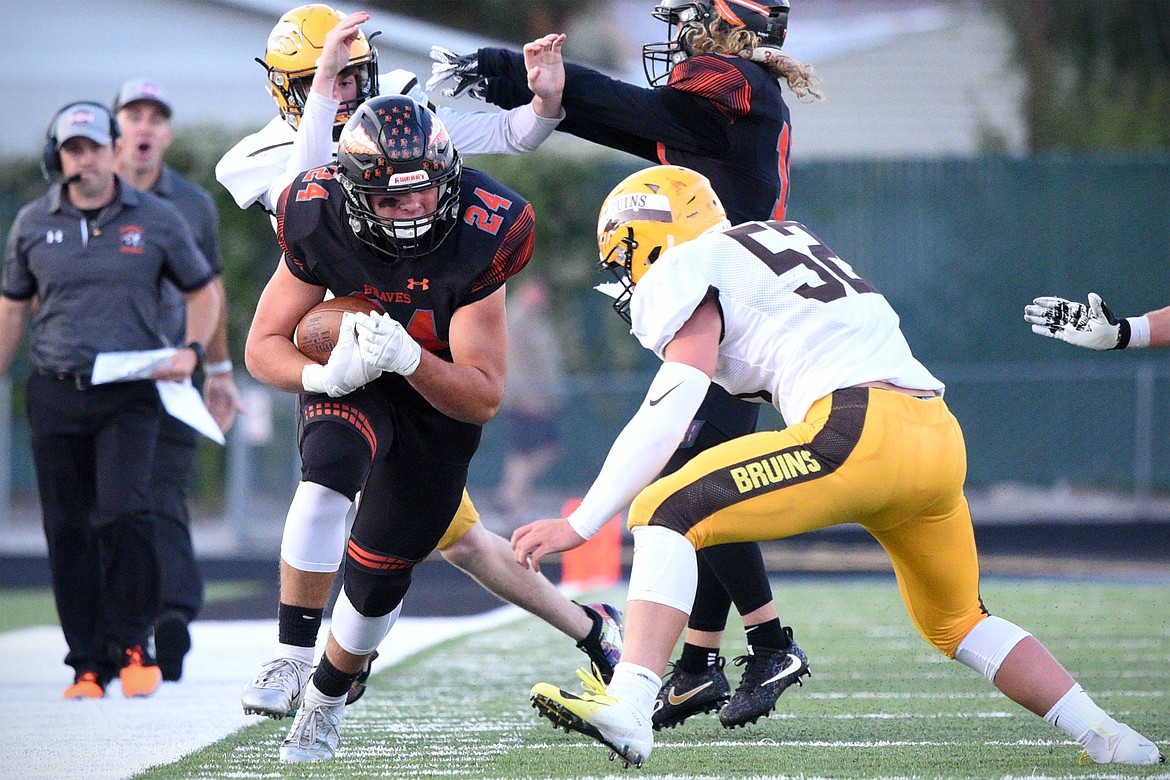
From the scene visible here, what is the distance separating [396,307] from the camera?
12.1 feet

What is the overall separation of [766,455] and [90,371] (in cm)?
285

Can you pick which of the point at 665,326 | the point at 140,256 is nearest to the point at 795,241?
the point at 665,326

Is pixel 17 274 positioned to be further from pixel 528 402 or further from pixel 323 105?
pixel 528 402

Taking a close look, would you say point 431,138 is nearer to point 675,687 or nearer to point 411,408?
point 411,408

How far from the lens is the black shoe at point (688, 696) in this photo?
4.10 m

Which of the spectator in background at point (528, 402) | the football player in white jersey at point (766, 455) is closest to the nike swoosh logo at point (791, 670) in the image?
the football player in white jersey at point (766, 455)

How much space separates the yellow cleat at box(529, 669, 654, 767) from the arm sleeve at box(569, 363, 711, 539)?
0.33 m

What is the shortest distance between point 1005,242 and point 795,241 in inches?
378

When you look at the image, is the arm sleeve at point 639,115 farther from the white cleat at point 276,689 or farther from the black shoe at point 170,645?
the black shoe at point 170,645

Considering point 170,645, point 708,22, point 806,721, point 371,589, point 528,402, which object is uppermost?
point 708,22

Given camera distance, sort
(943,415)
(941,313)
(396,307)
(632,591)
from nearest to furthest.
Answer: (632,591) < (943,415) < (396,307) < (941,313)

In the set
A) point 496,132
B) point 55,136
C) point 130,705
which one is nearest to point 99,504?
point 130,705

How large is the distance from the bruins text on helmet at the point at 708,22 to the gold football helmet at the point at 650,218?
2.19ft

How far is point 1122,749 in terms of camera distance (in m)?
3.35
